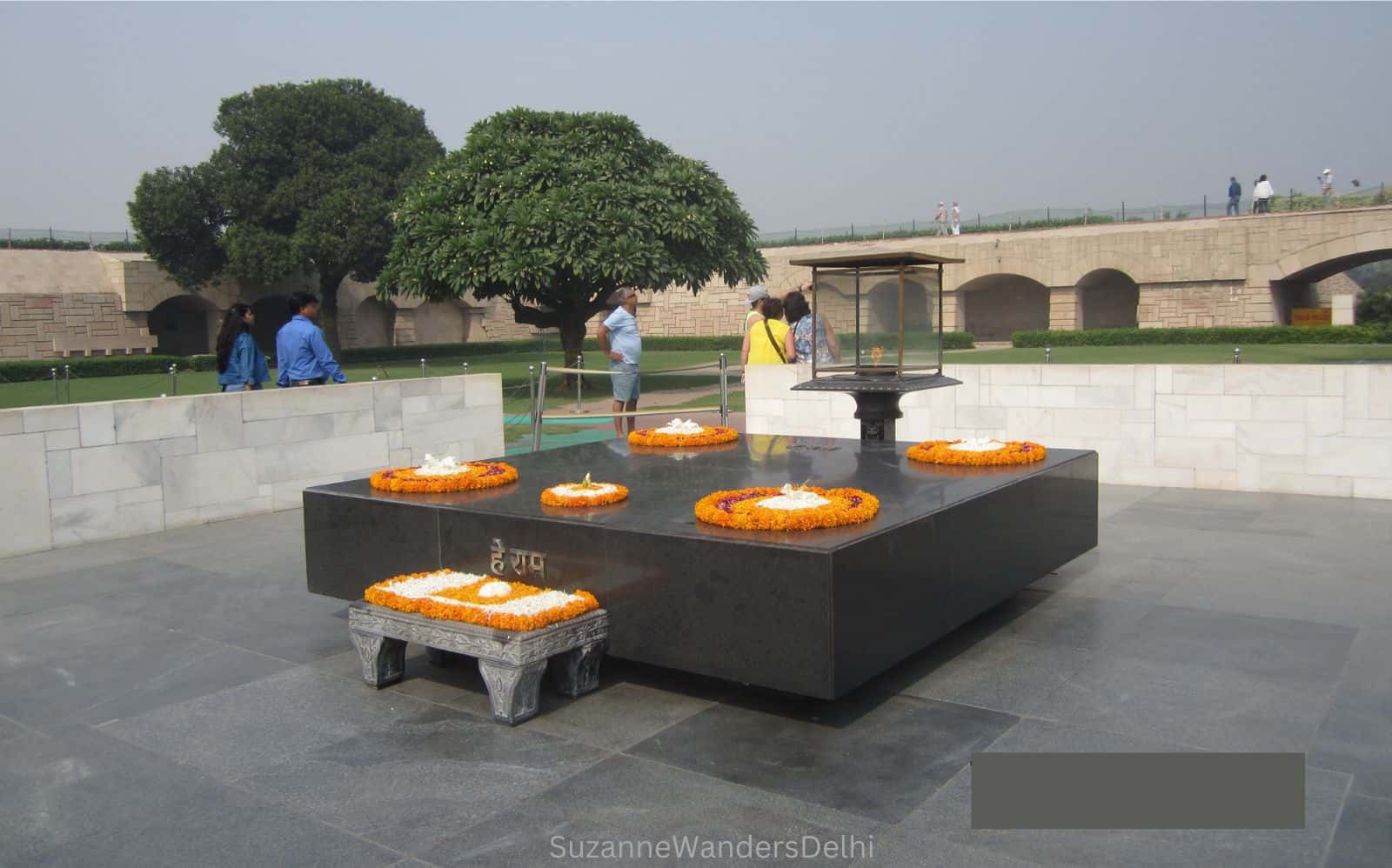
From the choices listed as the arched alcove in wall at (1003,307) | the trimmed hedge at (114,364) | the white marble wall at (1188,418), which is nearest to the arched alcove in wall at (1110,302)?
the arched alcove in wall at (1003,307)

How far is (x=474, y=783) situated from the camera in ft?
11.4

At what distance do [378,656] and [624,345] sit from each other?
572 cm

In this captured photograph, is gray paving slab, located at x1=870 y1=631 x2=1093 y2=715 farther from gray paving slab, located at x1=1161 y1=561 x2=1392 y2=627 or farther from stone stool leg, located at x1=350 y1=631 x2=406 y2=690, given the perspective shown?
stone stool leg, located at x1=350 y1=631 x2=406 y2=690

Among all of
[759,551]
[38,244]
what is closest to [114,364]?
[38,244]

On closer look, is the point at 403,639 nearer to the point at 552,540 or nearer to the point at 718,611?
the point at 552,540

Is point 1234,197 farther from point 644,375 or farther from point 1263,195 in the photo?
point 644,375

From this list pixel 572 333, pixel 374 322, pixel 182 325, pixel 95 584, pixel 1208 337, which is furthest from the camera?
pixel 374 322

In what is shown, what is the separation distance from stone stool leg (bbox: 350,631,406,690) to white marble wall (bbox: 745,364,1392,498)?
5525 millimetres

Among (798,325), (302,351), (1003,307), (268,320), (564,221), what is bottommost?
(302,351)

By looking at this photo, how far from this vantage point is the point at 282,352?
353 inches

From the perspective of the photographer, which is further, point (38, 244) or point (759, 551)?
point (38, 244)

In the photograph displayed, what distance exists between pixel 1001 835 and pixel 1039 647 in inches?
72.1

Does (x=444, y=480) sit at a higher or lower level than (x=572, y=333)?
lower
